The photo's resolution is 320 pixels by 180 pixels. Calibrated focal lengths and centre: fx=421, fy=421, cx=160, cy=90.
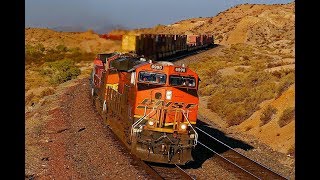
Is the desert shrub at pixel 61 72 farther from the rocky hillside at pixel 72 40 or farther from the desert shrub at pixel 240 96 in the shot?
the desert shrub at pixel 240 96

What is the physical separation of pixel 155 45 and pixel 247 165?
136ft

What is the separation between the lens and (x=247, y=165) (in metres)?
17.7

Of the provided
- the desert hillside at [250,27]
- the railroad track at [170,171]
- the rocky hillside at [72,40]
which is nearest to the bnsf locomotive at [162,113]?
the railroad track at [170,171]

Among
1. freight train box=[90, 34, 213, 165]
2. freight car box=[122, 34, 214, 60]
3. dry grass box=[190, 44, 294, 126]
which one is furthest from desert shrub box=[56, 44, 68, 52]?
freight train box=[90, 34, 213, 165]

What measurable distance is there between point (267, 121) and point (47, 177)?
16.4 m

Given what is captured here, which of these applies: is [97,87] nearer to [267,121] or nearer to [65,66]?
[267,121]

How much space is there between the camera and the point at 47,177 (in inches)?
576

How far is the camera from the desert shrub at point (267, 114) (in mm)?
27050

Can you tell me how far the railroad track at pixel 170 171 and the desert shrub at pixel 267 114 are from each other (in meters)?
11.6

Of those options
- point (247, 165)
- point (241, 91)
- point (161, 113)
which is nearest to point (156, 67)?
point (161, 113)

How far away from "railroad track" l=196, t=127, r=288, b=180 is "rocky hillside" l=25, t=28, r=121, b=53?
46.6 metres

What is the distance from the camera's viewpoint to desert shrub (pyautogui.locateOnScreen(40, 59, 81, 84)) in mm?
48312

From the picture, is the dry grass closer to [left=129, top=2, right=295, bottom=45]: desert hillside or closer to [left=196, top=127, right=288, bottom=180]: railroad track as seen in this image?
[left=196, top=127, right=288, bottom=180]: railroad track
